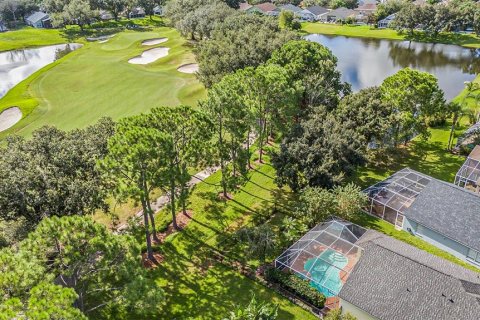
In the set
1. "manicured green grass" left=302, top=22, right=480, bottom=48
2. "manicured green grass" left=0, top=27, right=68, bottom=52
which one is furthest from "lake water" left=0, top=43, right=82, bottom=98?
"manicured green grass" left=302, top=22, right=480, bottom=48

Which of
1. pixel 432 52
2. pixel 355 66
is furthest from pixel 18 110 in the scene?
pixel 432 52

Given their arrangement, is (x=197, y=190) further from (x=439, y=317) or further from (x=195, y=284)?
(x=439, y=317)

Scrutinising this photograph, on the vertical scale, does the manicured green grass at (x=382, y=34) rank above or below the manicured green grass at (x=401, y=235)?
above

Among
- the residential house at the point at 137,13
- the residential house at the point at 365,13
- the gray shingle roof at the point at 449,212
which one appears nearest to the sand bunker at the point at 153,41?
the residential house at the point at 137,13

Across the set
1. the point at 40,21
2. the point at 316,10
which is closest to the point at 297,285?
the point at 316,10

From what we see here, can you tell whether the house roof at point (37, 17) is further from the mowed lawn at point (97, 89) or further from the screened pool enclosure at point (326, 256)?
the screened pool enclosure at point (326, 256)
